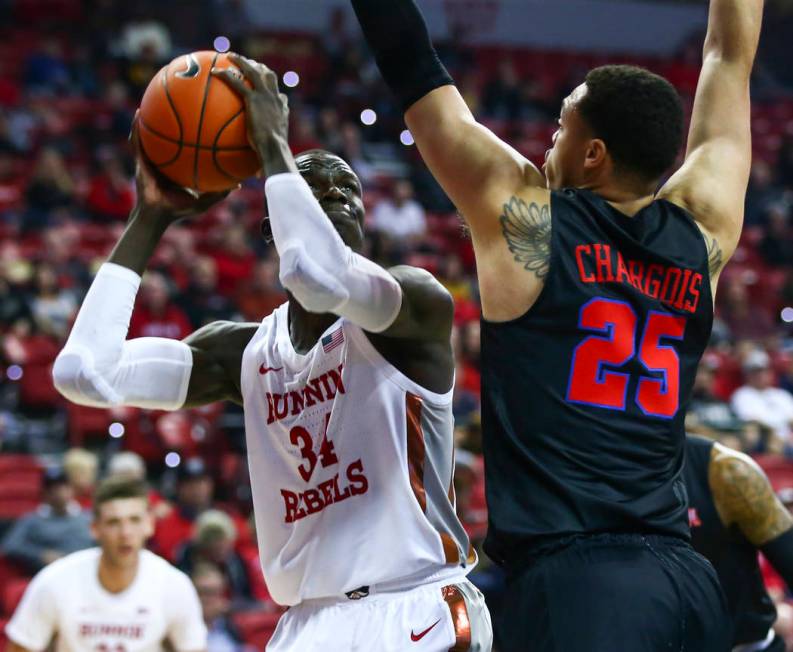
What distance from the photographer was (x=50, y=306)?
1003cm

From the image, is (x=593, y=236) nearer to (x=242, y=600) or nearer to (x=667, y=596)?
(x=667, y=596)

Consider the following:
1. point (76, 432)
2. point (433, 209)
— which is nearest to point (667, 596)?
point (76, 432)

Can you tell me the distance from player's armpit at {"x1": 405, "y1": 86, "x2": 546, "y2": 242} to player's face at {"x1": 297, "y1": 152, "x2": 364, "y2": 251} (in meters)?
0.67

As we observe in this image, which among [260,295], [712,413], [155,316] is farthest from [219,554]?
[712,413]

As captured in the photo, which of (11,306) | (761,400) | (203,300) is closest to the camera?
(11,306)

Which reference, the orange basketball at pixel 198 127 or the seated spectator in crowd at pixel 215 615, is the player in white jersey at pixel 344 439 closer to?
the orange basketball at pixel 198 127

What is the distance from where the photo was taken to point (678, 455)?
2859mm

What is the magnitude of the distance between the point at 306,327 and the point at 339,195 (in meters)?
0.39

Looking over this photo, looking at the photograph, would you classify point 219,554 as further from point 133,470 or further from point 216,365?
point 216,365

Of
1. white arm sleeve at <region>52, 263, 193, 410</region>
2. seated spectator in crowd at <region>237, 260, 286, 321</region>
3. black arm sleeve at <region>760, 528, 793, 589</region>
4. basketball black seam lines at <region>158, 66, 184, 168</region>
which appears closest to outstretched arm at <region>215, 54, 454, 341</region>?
basketball black seam lines at <region>158, 66, 184, 168</region>

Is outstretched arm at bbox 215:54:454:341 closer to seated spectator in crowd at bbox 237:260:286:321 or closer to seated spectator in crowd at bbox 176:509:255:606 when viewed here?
seated spectator in crowd at bbox 176:509:255:606

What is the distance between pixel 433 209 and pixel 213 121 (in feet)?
41.4

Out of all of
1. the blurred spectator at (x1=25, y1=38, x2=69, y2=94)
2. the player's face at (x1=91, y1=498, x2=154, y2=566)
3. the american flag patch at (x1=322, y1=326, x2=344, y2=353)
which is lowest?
the player's face at (x1=91, y1=498, x2=154, y2=566)

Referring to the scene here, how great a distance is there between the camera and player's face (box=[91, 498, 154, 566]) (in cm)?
567
